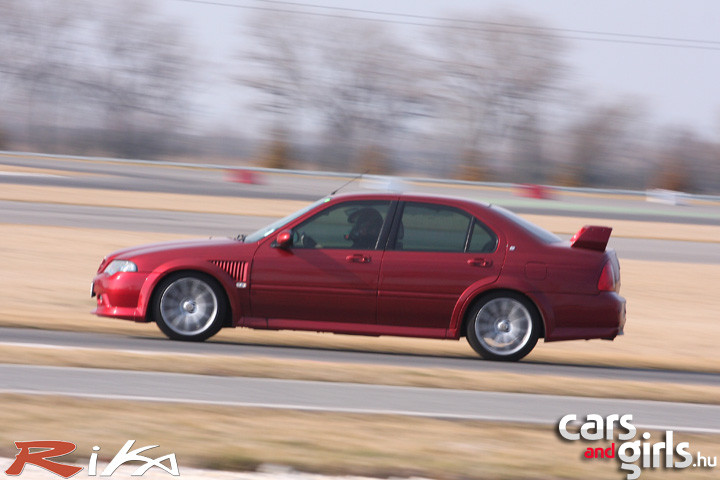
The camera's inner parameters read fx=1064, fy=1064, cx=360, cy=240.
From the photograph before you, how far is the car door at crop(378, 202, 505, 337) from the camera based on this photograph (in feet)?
29.9

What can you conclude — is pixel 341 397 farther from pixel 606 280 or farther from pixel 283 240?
pixel 606 280

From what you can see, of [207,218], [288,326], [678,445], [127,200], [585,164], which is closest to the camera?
[678,445]

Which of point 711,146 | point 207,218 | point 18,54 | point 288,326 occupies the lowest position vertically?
point 288,326

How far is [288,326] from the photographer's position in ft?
30.1

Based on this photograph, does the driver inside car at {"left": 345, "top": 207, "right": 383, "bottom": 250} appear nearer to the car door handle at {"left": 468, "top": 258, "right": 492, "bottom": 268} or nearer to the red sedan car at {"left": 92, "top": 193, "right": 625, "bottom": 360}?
the red sedan car at {"left": 92, "top": 193, "right": 625, "bottom": 360}

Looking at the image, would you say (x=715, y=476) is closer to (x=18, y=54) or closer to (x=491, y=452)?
(x=491, y=452)

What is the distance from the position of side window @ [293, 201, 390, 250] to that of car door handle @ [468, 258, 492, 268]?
0.85 m

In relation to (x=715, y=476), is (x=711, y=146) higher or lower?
higher

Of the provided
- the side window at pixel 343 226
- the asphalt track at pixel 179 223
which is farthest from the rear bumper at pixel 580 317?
the asphalt track at pixel 179 223

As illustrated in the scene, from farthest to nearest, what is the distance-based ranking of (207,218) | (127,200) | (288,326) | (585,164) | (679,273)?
1. (585,164)
2. (127,200)
3. (207,218)
4. (679,273)
5. (288,326)

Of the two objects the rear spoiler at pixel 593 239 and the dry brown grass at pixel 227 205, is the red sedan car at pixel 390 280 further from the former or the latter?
the dry brown grass at pixel 227 205

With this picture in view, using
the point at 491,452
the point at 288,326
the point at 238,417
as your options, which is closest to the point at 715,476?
the point at 491,452

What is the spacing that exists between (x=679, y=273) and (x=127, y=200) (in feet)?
50.1

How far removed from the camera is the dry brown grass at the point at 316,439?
18.7ft
